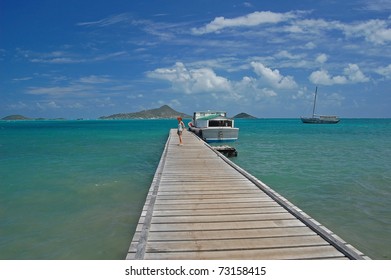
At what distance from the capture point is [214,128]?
3019cm

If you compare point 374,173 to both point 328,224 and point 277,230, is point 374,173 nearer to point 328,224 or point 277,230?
point 328,224

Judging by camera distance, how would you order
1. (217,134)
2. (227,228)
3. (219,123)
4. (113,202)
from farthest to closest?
(219,123), (217,134), (113,202), (227,228)

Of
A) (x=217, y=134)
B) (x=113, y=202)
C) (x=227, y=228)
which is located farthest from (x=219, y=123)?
(x=227, y=228)

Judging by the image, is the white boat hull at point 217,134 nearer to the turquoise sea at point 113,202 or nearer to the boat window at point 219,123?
the boat window at point 219,123

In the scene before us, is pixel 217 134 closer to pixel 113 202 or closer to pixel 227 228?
pixel 113 202

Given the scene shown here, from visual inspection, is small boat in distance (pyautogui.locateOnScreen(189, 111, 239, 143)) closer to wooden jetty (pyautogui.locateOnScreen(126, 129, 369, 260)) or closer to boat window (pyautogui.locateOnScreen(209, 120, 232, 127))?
boat window (pyautogui.locateOnScreen(209, 120, 232, 127))

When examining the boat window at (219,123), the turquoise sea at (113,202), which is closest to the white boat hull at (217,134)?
the boat window at (219,123)

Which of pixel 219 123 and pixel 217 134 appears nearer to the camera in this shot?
pixel 217 134

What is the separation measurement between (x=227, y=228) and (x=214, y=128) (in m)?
25.0

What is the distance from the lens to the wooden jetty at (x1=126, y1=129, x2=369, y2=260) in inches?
175

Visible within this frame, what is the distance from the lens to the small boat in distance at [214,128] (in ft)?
98.8

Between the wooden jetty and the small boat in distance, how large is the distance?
21523 mm

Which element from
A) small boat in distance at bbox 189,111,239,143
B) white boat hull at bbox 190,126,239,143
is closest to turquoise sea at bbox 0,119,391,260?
white boat hull at bbox 190,126,239,143
